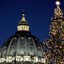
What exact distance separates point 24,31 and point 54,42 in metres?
108

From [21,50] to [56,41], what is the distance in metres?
103

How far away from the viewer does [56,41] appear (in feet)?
59.0

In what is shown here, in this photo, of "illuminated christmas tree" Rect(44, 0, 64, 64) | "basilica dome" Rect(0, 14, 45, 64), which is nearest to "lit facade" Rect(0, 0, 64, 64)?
"basilica dome" Rect(0, 14, 45, 64)

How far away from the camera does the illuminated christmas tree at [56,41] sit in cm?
1792

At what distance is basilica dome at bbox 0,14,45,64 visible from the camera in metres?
116

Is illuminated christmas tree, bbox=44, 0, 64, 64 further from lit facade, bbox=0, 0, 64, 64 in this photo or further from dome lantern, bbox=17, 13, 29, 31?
dome lantern, bbox=17, 13, 29, 31

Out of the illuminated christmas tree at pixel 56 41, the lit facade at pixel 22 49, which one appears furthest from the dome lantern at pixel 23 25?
the illuminated christmas tree at pixel 56 41

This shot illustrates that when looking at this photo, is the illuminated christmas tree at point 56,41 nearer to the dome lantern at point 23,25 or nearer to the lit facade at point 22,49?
the lit facade at point 22,49

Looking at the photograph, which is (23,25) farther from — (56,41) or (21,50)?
(56,41)

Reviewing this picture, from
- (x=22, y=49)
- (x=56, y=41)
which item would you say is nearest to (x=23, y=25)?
(x=22, y=49)

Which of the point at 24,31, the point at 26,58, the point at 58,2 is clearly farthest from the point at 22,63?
the point at 58,2

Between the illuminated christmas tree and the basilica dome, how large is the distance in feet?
319

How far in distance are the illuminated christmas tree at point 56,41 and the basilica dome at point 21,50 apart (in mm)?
97215

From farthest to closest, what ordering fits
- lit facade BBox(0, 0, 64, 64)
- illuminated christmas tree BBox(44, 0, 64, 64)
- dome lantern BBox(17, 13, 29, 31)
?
dome lantern BBox(17, 13, 29, 31), lit facade BBox(0, 0, 64, 64), illuminated christmas tree BBox(44, 0, 64, 64)
